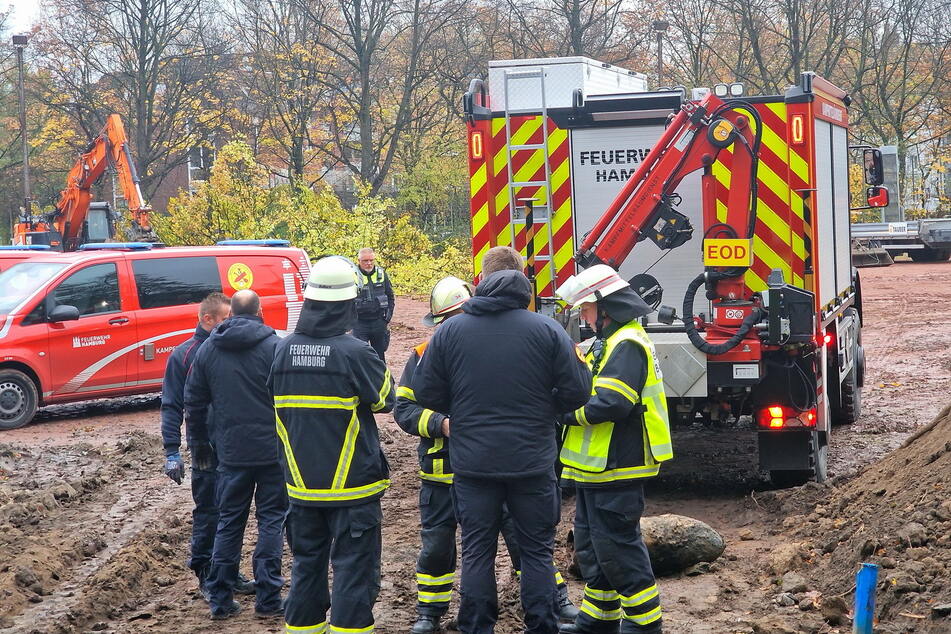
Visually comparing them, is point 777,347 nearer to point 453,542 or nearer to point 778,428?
point 778,428

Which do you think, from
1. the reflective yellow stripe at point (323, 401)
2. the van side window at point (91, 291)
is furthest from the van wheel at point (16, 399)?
the reflective yellow stripe at point (323, 401)

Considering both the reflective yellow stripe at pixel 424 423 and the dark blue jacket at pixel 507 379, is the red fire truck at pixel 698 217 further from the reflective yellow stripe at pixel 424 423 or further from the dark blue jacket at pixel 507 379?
the dark blue jacket at pixel 507 379

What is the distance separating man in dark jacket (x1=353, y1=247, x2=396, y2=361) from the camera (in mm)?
13281

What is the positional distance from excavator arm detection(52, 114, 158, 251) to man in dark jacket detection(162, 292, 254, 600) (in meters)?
13.9

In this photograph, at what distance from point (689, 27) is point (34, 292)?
3288 cm

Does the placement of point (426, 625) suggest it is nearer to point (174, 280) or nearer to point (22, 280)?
point (174, 280)

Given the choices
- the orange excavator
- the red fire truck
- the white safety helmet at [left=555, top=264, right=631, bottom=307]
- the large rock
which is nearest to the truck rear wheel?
the red fire truck

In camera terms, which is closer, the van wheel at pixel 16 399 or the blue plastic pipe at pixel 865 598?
the blue plastic pipe at pixel 865 598

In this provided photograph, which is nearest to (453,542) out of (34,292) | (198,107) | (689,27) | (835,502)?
(835,502)

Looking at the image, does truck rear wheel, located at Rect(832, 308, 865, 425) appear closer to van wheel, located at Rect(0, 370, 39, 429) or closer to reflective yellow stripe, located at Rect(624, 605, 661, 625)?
reflective yellow stripe, located at Rect(624, 605, 661, 625)

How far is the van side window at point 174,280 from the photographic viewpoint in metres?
13.4

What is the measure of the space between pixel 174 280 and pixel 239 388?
7.87 metres

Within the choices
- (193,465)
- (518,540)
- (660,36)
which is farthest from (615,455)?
(660,36)

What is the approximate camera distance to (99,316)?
13.0 metres
